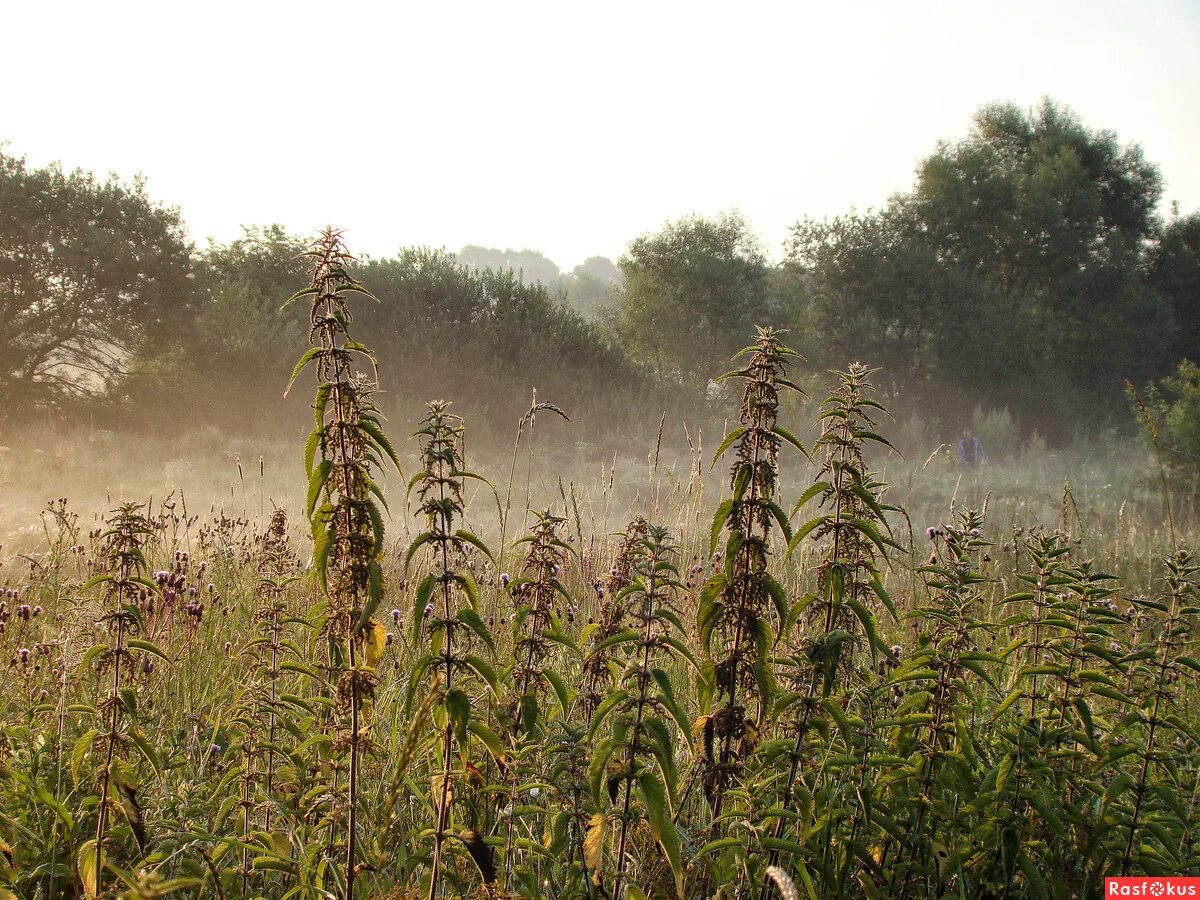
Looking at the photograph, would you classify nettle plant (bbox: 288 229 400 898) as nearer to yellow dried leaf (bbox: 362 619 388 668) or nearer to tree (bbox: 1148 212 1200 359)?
yellow dried leaf (bbox: 362 619 388 668)

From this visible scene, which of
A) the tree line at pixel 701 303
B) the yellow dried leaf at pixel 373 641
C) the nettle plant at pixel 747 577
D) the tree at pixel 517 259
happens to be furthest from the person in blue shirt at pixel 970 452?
the tree at pixel 517 259

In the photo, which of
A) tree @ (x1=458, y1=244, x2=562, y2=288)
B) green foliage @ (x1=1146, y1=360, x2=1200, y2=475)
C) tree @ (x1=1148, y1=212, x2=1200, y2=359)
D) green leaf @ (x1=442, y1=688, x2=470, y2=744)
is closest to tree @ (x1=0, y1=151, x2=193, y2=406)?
green leaf @ (x1=442, y1=688, x2=470, y2=744)

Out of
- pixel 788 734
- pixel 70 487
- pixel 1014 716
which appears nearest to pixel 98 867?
pixel 788 734

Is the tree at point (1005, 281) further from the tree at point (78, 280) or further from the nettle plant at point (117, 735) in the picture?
the nettle plant at point (117, 735)

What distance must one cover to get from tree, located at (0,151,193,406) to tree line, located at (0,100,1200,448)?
47 mm

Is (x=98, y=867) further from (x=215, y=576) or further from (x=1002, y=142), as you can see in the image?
(x=1002, y=142)

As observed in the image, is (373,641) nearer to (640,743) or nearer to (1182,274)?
(640,743)

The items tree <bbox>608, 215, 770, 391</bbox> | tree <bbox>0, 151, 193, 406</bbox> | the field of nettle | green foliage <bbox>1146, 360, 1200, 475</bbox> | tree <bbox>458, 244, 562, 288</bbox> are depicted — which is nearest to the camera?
the field of nettle

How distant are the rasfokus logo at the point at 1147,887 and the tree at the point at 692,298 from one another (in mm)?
21308

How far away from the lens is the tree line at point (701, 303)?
58.8 feet

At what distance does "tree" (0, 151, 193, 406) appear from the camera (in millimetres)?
17188

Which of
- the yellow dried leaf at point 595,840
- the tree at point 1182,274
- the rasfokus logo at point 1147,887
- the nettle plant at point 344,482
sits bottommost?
the rasfokus logo at point 1147,887

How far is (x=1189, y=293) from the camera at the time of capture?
28688 millimetres

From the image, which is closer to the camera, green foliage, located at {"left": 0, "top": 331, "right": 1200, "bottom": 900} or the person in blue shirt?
green foliage, located at {"left": 0, "top": 331, "right": 1200, "bottom": 900}
